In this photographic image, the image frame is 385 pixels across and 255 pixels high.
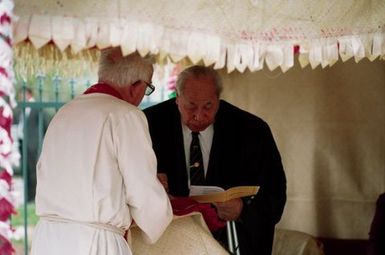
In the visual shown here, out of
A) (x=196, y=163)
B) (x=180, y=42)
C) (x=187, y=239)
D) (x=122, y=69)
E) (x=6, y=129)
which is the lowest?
(x=187, y=239)

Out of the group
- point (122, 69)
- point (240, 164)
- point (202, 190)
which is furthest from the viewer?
point (240, 164)

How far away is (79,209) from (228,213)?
1102 mm

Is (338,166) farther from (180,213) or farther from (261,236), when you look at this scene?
(180,213)

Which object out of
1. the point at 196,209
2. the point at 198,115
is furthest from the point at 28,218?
the point at 196,209

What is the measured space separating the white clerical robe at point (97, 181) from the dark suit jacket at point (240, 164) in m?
1.11

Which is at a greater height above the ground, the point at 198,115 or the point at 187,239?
the point at 198,115

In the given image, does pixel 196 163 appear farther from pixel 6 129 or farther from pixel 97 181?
pixel 6 129

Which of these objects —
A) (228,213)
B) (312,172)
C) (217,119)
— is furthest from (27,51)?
(312,172)

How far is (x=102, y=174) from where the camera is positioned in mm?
3180

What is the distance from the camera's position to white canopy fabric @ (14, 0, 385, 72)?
2820mm

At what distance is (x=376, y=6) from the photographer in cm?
348

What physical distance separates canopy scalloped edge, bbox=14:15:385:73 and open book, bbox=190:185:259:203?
748 mm

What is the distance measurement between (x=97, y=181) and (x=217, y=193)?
87cm

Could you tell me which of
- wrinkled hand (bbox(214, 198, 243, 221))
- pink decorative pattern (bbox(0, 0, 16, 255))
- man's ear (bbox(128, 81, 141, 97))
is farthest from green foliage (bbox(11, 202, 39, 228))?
pink decorative pattern (bbox(0, 0, 16, 255))
